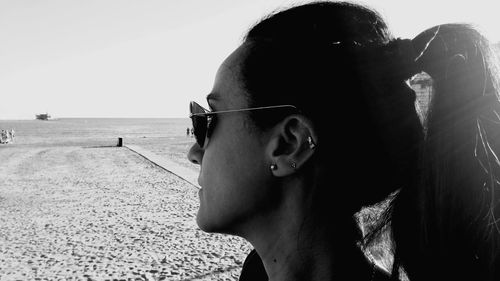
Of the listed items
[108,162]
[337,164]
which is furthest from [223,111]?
[108,162]

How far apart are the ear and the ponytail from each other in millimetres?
310

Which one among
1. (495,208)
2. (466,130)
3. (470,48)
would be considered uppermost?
(470,48)

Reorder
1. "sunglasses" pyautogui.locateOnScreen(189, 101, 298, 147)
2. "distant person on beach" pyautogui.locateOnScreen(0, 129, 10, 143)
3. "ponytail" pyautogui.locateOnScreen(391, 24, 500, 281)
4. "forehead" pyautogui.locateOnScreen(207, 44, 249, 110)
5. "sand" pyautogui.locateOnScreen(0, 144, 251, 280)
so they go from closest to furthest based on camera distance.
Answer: "ponytail" pyautogui.locateOnScreen(391, 24, 500, 281), "forehead" pyautogui.locateOnScreen(207, 44, 249, 110), "sunglasses" pyautogui.locateOnScreen(189, 101, 298, 147), "sand" pyautogui.locateOnScreen(0, 144, 251, 280), "distant person on beach" pyautogui.locateOnScreen(0, 129, 10, 143)

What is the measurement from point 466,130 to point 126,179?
15663 millimetres

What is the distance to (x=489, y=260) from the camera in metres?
1.05

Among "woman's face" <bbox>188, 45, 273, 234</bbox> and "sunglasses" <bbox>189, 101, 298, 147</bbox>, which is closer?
"woman's face" <bbox>188, 45, 273, 234</bbox>

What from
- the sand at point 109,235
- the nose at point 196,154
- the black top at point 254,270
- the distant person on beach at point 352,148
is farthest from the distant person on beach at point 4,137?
the distant person on beach at point 352,148

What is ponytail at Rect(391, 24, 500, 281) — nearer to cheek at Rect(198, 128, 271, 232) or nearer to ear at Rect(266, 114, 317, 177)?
ear at Rect(266, 114, 317, 177)

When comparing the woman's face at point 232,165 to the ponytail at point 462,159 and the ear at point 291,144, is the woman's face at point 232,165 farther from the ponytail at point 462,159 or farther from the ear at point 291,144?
the ponytail at point 462,159

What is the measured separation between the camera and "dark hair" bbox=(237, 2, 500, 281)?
105 cm

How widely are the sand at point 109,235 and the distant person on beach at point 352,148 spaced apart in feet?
→ 15.7

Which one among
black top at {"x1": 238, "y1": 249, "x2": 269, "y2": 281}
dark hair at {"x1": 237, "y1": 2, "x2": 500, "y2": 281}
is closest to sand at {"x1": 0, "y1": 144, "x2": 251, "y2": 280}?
black top at {"x1": 238, "y1": 249, "x2": 269, "y2": 281}

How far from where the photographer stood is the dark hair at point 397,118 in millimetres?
1046

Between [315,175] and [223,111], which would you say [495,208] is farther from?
[223,111]
